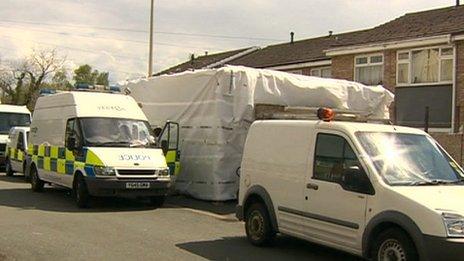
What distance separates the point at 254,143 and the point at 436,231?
12.0ft

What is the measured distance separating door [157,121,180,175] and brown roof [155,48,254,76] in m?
26.7

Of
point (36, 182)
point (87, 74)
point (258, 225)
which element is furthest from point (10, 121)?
point (87, 74)

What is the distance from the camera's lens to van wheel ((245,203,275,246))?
903 centimetres

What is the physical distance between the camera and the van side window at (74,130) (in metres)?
13.5

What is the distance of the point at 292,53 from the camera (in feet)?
111

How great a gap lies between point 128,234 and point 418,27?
18.1 meters

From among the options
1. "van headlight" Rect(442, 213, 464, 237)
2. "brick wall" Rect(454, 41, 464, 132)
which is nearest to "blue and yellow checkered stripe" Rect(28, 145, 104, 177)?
"van headlight" Rect(442, 213, 464, 237)

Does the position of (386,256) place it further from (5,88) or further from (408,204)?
(5,88)

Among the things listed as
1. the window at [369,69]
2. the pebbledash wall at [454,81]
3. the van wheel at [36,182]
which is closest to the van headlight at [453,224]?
the van wheel at [36,182]

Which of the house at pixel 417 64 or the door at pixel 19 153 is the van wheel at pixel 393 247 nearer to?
the house at pixel 417 64

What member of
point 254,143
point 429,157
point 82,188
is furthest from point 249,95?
point 429,157

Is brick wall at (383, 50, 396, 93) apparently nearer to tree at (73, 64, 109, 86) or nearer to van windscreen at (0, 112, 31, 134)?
van windscreen at (0, 112, 31, 134)

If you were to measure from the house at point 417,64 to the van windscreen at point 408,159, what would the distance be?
11.1 metres

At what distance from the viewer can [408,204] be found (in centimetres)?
678
